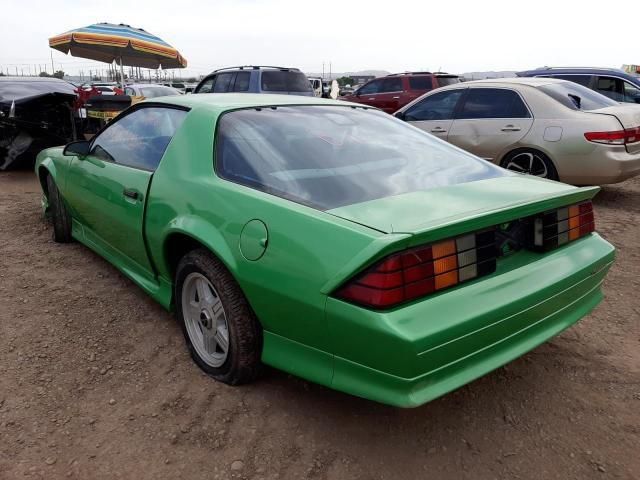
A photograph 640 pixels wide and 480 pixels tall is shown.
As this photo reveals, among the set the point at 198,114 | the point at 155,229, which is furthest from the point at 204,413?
the point at 198,114

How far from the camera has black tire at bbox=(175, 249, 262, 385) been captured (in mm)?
2156

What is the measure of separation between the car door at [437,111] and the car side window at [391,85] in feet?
21.6

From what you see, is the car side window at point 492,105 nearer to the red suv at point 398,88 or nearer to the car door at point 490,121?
the car door at point 490,121

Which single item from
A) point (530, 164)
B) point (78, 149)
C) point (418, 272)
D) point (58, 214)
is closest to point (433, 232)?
point (418, 272)

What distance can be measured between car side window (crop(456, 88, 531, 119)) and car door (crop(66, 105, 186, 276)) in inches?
170

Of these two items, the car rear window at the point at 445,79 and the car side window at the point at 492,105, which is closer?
the car side window at the point at 492,105

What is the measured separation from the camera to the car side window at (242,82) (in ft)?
34.2

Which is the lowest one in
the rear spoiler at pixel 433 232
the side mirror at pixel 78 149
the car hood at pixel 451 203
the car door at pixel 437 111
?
the rear spoiler at pixel 433 232

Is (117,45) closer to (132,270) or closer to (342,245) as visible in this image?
(132,270)

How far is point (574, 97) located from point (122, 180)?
512 centimetres

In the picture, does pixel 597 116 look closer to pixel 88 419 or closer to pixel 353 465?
pixel 353 465

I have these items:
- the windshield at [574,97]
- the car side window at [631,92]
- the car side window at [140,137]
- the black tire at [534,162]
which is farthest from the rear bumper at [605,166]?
the car side window at [631,92]

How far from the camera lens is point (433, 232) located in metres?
1.69

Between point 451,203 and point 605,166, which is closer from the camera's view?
point 451,203
